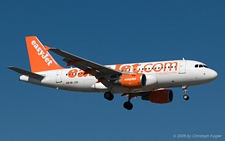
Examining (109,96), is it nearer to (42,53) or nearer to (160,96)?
(160,96)

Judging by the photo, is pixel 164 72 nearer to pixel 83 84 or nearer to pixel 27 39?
pixel 83 84

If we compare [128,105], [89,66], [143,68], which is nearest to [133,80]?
[143,68]

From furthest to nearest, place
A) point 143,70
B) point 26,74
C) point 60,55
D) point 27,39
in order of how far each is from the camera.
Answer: point 27,39, point 26,74, point 143,70, point 60,55

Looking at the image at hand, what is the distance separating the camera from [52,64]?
56812 mm

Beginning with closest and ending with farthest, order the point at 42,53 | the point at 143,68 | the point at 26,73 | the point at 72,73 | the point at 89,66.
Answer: the point at 89,66 < the point at 143,68 < the point at 72,73 < the point at 26,73 < the point at 42,53

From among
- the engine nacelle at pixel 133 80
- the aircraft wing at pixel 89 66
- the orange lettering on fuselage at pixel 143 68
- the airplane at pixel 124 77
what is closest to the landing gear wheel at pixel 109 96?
the airplane at pixel 124 77

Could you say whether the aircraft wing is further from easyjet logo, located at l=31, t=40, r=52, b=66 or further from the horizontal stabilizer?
easyjet logo, located at l=31, t=40, r=52, b=66

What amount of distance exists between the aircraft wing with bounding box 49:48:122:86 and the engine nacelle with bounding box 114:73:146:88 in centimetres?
103

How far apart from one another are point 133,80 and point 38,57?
13.7 metres

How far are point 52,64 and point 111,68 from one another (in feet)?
25.7

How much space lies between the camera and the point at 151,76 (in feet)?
163

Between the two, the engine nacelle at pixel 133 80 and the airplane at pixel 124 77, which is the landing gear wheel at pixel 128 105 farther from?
the engine nacelle at pixel 133 80

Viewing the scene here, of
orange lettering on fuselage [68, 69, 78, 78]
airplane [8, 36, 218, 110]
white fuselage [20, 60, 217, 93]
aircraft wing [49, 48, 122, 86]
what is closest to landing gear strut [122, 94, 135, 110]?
airplane [8, 36, 218, 110]

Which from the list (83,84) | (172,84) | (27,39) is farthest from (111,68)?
(27,39)
